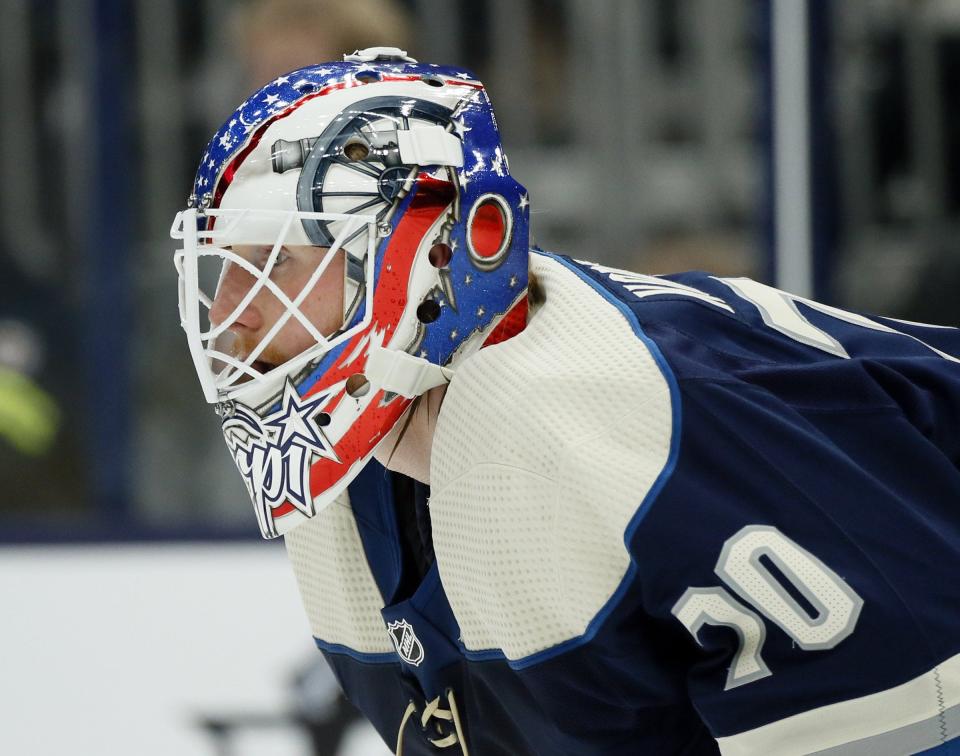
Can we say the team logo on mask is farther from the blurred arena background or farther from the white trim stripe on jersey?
the blurred arena background

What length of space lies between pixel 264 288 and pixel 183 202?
5.83ft

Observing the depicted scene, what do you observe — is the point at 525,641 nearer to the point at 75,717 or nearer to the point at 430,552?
the point at 430,552

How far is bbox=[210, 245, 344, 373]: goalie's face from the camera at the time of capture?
4.13ft

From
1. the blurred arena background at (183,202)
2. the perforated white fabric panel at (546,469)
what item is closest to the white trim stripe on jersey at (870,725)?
the perforated white fabric panel at (546,469)

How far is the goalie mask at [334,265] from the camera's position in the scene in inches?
49.2

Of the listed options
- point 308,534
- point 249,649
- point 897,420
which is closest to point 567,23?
point 249,649

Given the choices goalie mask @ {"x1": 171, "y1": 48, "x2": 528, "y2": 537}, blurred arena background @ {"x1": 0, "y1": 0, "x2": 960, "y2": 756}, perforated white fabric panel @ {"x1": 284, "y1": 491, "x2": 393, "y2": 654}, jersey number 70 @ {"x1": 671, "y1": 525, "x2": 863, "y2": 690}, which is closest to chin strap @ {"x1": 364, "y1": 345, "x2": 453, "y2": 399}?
goalie mask @ {"x1": 171, "y1": 48, "x2": 528, "y2": 537}

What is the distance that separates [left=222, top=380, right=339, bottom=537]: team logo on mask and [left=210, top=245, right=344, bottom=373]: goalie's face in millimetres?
40

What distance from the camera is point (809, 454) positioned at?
1.08m

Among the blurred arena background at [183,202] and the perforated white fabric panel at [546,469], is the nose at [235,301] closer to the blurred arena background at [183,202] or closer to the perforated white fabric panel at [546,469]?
the perforated white fabric panel at [546,469]

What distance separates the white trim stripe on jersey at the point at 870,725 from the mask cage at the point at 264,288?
1.56 ft

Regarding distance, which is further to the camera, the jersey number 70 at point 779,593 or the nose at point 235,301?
the nose at point 235,301

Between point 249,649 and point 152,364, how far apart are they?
67cm

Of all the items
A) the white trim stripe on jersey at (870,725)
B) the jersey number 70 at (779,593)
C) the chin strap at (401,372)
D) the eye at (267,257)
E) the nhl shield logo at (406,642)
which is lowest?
the nhl shield logo at (406,642)
